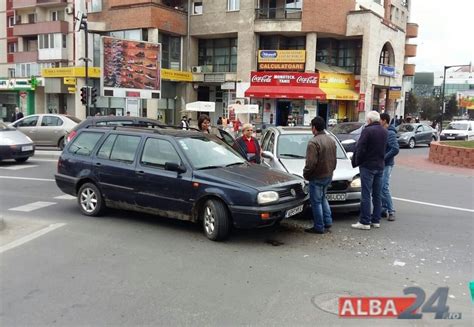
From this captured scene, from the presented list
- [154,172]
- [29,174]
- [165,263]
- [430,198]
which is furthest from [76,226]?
[430,198]

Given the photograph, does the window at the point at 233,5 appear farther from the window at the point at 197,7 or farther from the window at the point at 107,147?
the window at the point at 107,147

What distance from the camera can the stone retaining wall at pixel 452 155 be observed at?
16703mm

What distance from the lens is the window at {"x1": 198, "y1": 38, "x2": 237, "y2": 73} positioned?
40469 millimetres

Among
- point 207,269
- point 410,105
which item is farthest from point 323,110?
point 410,105

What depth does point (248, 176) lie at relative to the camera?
664cm

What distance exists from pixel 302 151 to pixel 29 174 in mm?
8051

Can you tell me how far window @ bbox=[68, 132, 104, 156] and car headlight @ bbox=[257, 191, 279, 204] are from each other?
339 cm

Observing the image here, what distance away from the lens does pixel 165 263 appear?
18.2ft

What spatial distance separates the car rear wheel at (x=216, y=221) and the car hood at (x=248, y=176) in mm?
351

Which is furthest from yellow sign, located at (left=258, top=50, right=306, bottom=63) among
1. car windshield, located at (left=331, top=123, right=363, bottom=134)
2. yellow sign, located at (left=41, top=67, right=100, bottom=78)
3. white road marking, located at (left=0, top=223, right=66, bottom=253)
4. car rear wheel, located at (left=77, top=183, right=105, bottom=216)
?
white road marking, located at (left=0, top=223, right=66, bottom=253)

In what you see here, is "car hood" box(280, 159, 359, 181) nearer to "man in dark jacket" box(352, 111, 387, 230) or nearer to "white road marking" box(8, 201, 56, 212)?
"man in dark jacket" box(352, 111, 387, 230)

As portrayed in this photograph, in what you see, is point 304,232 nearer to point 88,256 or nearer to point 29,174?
point 88,256

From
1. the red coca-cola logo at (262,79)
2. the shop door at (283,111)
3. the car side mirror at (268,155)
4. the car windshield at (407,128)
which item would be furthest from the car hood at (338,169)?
the shop door at (283,111)

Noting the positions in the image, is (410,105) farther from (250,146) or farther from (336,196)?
(336,196)
